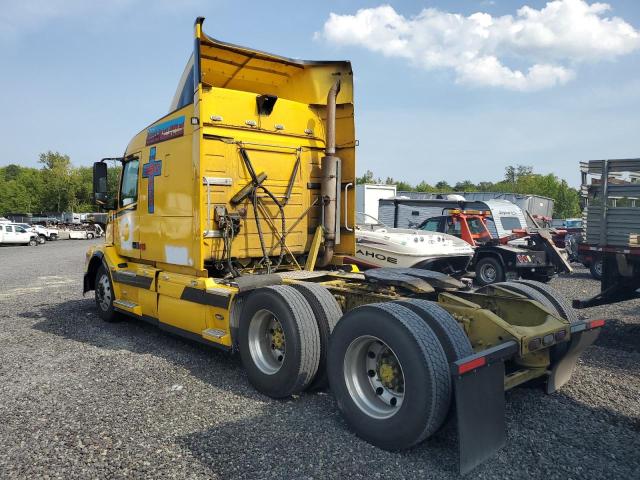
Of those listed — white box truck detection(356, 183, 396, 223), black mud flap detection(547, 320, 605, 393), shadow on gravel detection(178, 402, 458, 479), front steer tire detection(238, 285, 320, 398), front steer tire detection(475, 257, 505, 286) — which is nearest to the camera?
shadow on gravel detection(178, 402, 458, 479)

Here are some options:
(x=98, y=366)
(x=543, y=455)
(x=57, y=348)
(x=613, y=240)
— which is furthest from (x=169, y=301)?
(x=613, y=240)

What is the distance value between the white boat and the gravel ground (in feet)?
14.0

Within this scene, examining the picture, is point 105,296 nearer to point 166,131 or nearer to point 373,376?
point 166,131

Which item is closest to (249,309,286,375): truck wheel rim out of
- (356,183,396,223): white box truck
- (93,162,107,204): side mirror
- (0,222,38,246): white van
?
(93,162,107,204): side mirror

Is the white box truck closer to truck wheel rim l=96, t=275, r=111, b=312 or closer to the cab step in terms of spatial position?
truck wheel rim l=96, t=275, r=111, b=312

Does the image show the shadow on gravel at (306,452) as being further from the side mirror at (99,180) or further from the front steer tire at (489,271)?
the front steer tire at (489,271)

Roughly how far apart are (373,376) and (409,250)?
6455mm

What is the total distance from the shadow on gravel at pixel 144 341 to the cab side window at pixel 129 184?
6.22ft

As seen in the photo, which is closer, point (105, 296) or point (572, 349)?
point (572, 349)

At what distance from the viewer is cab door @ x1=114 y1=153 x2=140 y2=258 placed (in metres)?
7.08

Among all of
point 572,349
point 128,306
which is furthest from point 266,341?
point 128,306

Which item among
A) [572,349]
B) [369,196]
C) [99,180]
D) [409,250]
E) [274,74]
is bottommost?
[572,349]

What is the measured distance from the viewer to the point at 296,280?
5.28m

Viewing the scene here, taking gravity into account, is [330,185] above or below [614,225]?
above
